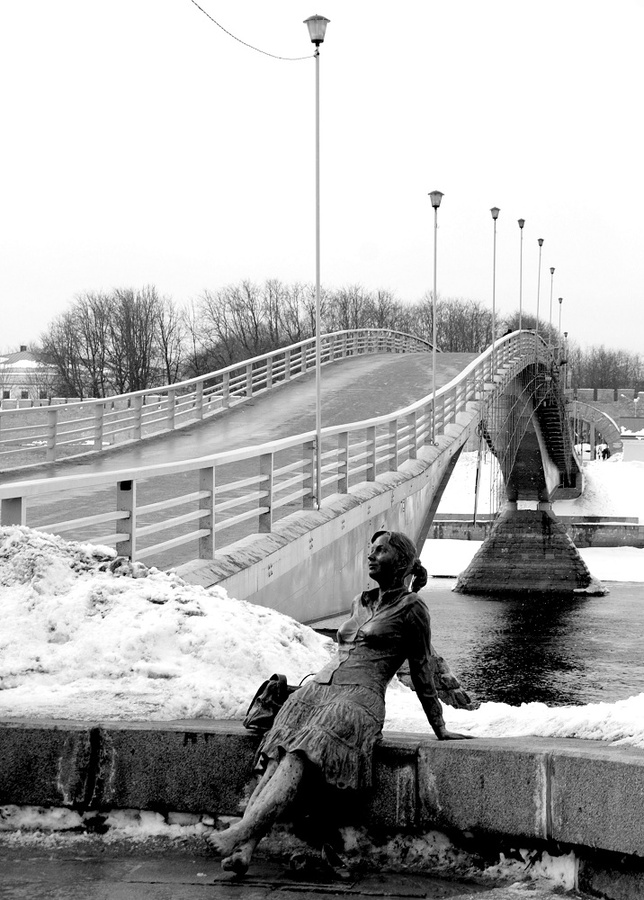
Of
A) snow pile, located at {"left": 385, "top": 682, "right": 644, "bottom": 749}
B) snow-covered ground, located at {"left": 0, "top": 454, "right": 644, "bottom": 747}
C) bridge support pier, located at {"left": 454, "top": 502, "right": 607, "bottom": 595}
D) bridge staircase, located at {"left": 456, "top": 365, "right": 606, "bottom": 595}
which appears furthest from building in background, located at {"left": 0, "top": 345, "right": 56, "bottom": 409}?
snow pile, located at {"left": 385, "top": 682, "right": 644, "bottom": 749}

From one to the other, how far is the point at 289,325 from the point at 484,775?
8625cm

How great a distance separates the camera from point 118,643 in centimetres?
646

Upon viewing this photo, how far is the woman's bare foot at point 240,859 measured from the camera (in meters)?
4.84

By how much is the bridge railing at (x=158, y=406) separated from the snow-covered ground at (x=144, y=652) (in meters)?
11.6

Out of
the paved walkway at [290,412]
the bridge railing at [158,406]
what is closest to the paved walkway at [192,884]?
the bridge railing at [158,406]

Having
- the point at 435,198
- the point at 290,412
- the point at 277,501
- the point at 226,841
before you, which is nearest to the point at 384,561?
the point at 226,841

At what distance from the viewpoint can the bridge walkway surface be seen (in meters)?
16.1

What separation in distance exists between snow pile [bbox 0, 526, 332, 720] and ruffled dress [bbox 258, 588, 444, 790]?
28.9 inches

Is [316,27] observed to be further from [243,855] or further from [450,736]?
[243,855]

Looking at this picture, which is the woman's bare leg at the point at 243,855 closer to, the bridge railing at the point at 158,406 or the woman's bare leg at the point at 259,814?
the woman's bare leg at the point at 259,814

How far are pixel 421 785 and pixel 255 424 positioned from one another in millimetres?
23166

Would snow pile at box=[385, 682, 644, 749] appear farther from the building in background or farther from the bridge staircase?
the building in background

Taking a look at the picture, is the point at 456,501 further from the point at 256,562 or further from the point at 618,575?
the point at 256,562

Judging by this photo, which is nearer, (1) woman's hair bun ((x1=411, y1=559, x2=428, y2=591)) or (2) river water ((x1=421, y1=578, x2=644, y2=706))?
(1) woman's hair bun ((x1=411, y1=559, x2=428, y2=591))
